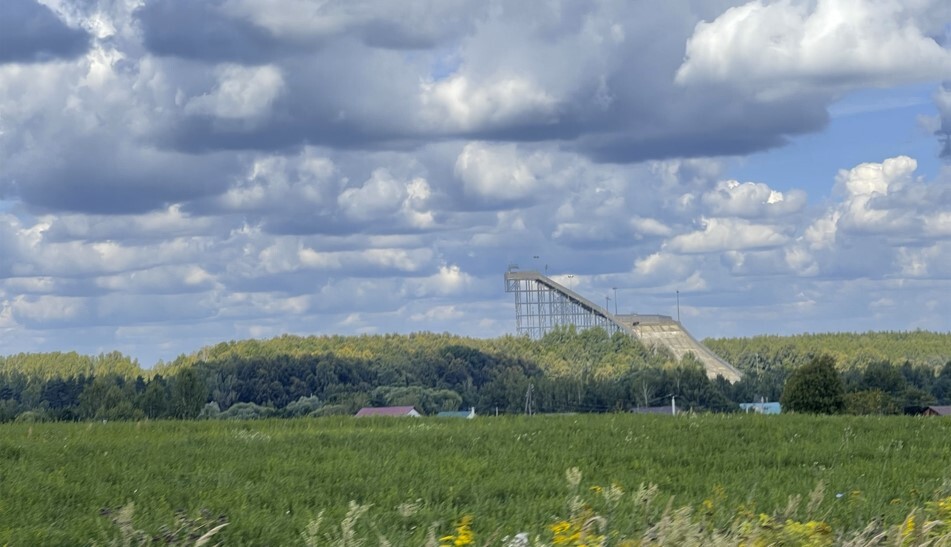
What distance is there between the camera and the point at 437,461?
12.0m

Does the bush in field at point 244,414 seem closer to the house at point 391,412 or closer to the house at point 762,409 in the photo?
the house at point 391,412

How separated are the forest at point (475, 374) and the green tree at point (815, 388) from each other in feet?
5.04

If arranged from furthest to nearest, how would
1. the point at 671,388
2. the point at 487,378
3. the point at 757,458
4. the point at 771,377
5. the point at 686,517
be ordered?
the point at 487,378 < the point at 771,377 < the point at 671,388 < the point at 757,458 < the point at 686,517

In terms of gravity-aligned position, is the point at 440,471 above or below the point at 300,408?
below

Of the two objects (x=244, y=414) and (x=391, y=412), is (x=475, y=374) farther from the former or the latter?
(x=391, y=412)

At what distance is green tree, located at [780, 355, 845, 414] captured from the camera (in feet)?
161

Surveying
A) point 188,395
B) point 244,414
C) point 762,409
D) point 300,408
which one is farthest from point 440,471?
point 300,408

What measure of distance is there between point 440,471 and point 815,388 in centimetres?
4115

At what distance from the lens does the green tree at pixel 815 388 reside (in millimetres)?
49125

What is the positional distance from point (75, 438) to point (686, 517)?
8843 millimetres

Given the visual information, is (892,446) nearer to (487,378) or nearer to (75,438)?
(75,438)

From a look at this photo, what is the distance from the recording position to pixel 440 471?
11.4 metres

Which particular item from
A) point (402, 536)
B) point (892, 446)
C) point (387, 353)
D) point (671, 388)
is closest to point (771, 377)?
point (671, 388)

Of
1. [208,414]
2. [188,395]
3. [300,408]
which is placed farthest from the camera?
[300,408]
